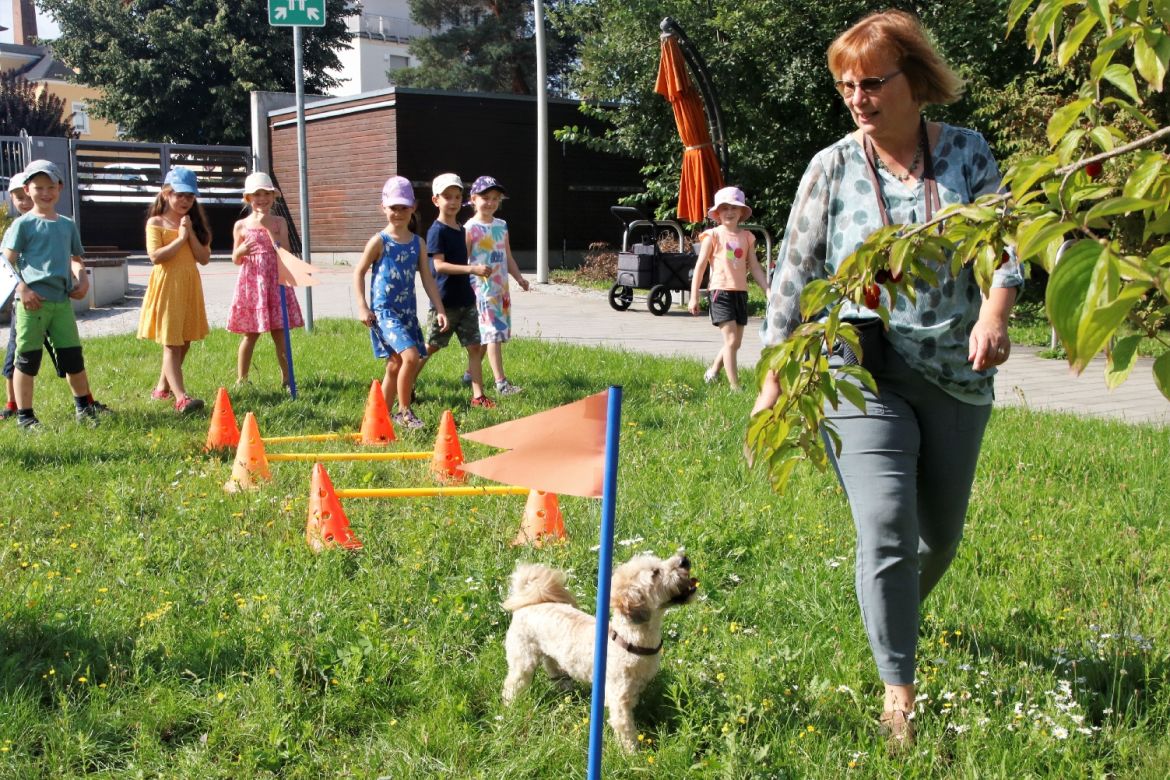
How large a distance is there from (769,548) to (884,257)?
123 inches

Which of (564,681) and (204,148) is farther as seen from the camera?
(204,148)

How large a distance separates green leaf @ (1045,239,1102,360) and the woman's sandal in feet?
7.35

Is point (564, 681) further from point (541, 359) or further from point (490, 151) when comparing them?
point (490, 151)

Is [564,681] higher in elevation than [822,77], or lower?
lower

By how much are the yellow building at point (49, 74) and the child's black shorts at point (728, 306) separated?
68.5m

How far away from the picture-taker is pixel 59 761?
A: 318cm

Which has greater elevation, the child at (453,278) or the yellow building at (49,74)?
the yellow building at (49,74)

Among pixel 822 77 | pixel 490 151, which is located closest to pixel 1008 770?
pixel 822 77

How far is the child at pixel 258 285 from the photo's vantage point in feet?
30.0

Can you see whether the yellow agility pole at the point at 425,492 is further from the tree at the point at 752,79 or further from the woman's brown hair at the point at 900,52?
the tree at the point at 752,79

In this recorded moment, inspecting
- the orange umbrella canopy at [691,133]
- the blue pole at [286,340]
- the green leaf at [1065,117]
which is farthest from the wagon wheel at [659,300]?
the green leaf at [1065,117]

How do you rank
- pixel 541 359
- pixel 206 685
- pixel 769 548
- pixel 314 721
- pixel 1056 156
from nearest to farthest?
pixel 1056 156 → pixel 314 721 → pixel 206 685 → pixel 769 548 → pixel 541 359

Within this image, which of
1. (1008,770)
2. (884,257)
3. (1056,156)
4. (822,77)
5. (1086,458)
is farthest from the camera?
(822,77)

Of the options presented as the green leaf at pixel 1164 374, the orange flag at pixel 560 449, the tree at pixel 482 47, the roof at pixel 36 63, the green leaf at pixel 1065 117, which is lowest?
the orange flag at pixel 560 449
